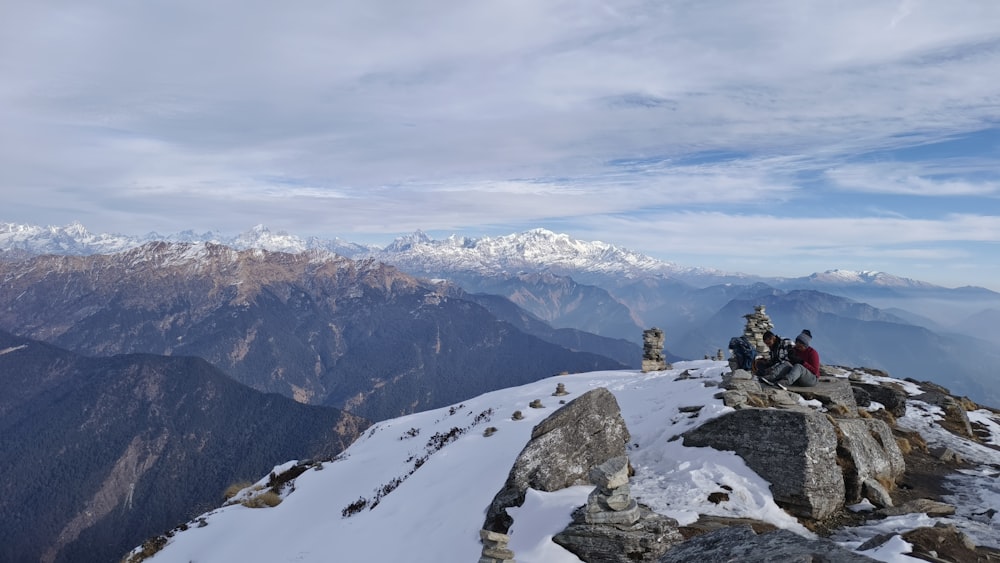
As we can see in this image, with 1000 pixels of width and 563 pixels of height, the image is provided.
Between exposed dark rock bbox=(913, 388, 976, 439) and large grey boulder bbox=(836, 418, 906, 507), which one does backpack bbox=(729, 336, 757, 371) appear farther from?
exposed dark rock bbox=(913, 388, 976, 439)

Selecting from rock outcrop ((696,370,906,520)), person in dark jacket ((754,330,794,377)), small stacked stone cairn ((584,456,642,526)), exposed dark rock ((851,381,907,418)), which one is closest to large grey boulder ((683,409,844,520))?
rock outcrop ((696,370,906,520))

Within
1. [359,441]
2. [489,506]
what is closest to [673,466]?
[489,506]

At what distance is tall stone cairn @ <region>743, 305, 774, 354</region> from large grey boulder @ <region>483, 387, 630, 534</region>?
21790 mm

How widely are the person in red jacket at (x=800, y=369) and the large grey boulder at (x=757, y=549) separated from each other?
1535 centimetres

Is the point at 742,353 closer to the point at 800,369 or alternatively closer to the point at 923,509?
the point at 800,369

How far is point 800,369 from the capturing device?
74.6ft

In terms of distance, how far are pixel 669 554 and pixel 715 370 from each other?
2372 cm

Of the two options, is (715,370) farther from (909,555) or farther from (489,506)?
(909,555)

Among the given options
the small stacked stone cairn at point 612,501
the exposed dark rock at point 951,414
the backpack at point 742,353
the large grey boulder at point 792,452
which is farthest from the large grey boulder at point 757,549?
the exposed dark rock at point 951,414

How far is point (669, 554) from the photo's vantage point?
403 inches

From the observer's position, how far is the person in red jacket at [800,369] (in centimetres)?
2270

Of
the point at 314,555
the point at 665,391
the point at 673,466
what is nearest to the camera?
the point at 673,466

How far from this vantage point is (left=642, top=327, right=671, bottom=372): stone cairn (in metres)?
39.1

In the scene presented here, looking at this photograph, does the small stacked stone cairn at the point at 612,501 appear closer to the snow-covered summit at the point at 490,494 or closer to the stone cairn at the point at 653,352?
the snow-covered summit at the point at 490,494
